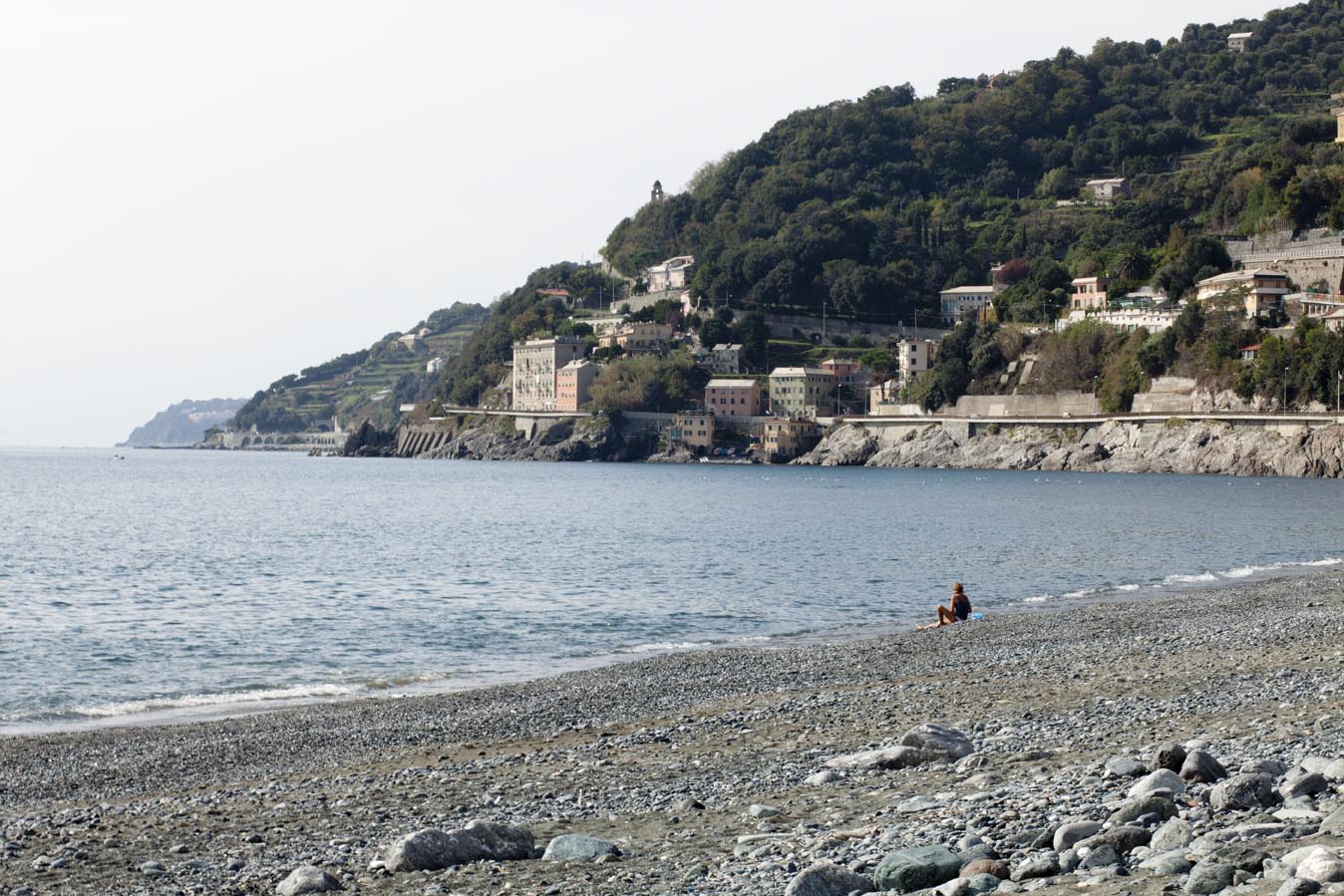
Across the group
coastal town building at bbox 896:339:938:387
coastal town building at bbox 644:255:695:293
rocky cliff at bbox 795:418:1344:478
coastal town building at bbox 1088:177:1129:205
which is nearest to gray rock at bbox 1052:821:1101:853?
rocky cliff at bbox 795:418:1344:478

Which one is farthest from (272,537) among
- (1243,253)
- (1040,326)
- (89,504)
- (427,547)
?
(1243,253)

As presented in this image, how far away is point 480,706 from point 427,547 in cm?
3155

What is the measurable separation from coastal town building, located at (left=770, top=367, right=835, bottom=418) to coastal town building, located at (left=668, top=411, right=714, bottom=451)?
23.7 feet

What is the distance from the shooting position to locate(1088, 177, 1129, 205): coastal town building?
172 m

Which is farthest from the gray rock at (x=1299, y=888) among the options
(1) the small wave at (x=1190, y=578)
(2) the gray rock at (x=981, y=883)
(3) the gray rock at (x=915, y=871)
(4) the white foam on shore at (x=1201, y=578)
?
(1) the small wave at (x=1190, y=578)

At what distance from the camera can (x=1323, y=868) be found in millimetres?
6152

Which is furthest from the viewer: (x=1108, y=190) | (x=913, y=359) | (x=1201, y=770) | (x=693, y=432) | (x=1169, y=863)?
(x=1108, y=190)

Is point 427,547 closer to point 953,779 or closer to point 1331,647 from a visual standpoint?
point 1331,647

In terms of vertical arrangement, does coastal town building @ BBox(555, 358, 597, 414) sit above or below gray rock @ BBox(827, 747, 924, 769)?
above

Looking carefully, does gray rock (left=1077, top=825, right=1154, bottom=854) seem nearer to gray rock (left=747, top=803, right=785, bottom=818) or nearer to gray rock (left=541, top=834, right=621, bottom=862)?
gray rock (left=747, top=803, right=785, bottom=818)

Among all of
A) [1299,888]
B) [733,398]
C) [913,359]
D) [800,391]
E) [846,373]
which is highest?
[913,359]

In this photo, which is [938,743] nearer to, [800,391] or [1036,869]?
[1036,869]

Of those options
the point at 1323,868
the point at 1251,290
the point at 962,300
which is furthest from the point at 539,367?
the point at 1323,868

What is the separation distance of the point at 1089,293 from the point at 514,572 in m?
102
